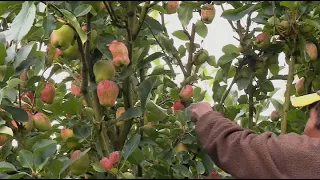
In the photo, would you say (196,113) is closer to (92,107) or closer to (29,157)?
(92,107)

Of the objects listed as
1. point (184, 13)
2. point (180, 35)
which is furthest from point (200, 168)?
point (180, 35)

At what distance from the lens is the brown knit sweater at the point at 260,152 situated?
3.92 ft

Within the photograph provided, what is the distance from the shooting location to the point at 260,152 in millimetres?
1229

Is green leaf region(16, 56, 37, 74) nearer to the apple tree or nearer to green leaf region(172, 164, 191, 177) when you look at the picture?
the apple tree

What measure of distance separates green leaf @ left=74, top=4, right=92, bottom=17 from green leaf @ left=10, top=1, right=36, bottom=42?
12 cm

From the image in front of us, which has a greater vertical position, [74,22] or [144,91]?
[74,22]

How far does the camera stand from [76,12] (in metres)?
1.21

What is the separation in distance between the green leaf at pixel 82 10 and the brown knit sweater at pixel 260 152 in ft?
1.15

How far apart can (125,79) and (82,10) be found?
0.25m

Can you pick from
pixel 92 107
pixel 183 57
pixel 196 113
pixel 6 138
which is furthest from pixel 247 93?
pixel 6 138

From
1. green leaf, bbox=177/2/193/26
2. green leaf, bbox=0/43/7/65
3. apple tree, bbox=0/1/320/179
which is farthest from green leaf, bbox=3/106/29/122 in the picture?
green leaf, bbox=177/2/193/26

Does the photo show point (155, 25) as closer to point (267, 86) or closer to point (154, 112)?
point (154, 112)

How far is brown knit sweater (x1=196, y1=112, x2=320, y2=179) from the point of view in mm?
1195

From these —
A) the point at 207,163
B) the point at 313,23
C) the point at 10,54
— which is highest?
the point at 313,23
